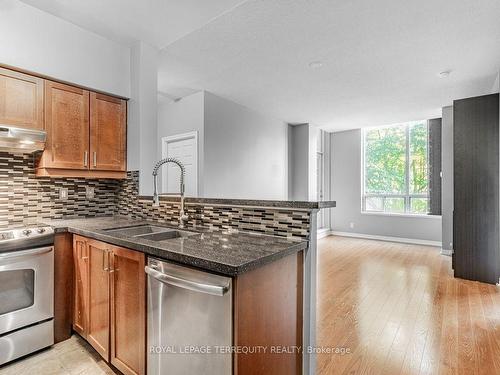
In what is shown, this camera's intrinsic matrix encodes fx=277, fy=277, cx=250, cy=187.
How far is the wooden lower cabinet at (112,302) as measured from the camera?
61.7 inches

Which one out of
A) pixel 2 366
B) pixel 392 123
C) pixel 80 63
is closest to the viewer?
pixel 2 366

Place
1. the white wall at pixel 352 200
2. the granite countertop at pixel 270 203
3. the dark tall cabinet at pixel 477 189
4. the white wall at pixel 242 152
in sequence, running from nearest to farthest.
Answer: the granite countertop at pixel 270 203 < the dark tall cabinet at pixel 477 189 < the white wall at pixel 242 152 < the white wall at pixel 352 200

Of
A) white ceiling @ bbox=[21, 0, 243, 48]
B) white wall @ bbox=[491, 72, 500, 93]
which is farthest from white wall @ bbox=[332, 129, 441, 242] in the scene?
white ceiling @ bbox=[21, 0, 243, 48]

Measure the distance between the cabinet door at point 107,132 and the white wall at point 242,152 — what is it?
150 centimetres

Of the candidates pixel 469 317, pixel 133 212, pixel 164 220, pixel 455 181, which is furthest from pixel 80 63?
pixel 455 181

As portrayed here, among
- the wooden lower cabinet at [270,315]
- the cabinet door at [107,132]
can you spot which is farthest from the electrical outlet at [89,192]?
the wooden lower cabinet at [270,315]

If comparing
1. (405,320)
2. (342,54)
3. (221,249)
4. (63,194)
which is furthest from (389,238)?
(63,194)

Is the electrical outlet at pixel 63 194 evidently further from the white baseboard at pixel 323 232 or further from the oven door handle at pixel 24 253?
the white baseboard at pixel 323 232

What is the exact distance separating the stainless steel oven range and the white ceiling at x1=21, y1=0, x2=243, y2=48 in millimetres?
1841

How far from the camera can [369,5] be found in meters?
2.28

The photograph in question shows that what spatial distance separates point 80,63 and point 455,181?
465 centimetres

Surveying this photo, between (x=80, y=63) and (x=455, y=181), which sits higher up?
(x=80, y=63)

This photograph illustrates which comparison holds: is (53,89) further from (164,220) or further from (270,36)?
(270,36)

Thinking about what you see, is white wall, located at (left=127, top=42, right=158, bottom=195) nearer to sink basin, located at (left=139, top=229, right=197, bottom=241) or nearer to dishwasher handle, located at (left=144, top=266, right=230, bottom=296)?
sink basin, located at (left=139, top=229, right=197, bottom=241)
